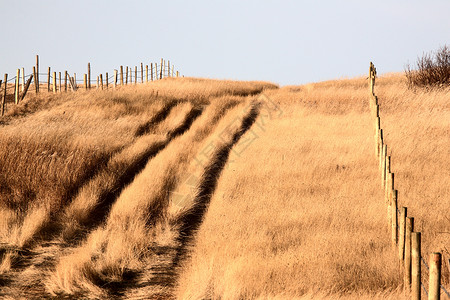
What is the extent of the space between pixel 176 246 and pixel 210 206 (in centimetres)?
175

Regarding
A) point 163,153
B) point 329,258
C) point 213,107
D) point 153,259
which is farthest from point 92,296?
point 213,107

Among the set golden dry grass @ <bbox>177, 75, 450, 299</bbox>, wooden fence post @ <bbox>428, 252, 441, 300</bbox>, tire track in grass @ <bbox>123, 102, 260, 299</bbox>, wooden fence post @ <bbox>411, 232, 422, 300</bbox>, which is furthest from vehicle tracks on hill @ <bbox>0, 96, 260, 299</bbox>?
wooden fence post @ <bbox>428, 252, 441, 300</bbox>

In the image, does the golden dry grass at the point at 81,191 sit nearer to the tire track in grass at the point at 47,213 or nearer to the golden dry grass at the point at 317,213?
the tire track in grass at the point at 47,213

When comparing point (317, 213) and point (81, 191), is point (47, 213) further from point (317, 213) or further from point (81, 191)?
point (317, 213)

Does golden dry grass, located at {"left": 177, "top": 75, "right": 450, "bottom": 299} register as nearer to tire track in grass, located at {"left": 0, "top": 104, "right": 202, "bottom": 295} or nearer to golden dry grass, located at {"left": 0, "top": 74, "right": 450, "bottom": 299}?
golden dry grass, located at {"left": 0, "top": 74, "right": 450, "bottom": 299}

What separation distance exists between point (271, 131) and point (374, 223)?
8.80 m

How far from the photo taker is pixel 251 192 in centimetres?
983

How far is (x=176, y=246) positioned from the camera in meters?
7.64

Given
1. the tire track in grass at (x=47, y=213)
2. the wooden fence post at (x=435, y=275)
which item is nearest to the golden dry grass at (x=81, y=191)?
the tire track in grass at (x=47, y=213)

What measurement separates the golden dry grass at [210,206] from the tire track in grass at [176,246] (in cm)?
3

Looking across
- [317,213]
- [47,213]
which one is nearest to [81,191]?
[47,213]

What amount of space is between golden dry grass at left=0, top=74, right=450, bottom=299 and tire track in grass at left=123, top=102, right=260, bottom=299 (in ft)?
0.08

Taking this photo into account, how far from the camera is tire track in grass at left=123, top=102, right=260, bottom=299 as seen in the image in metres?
6.14

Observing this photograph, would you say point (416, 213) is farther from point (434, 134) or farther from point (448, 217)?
point (434, 134)
